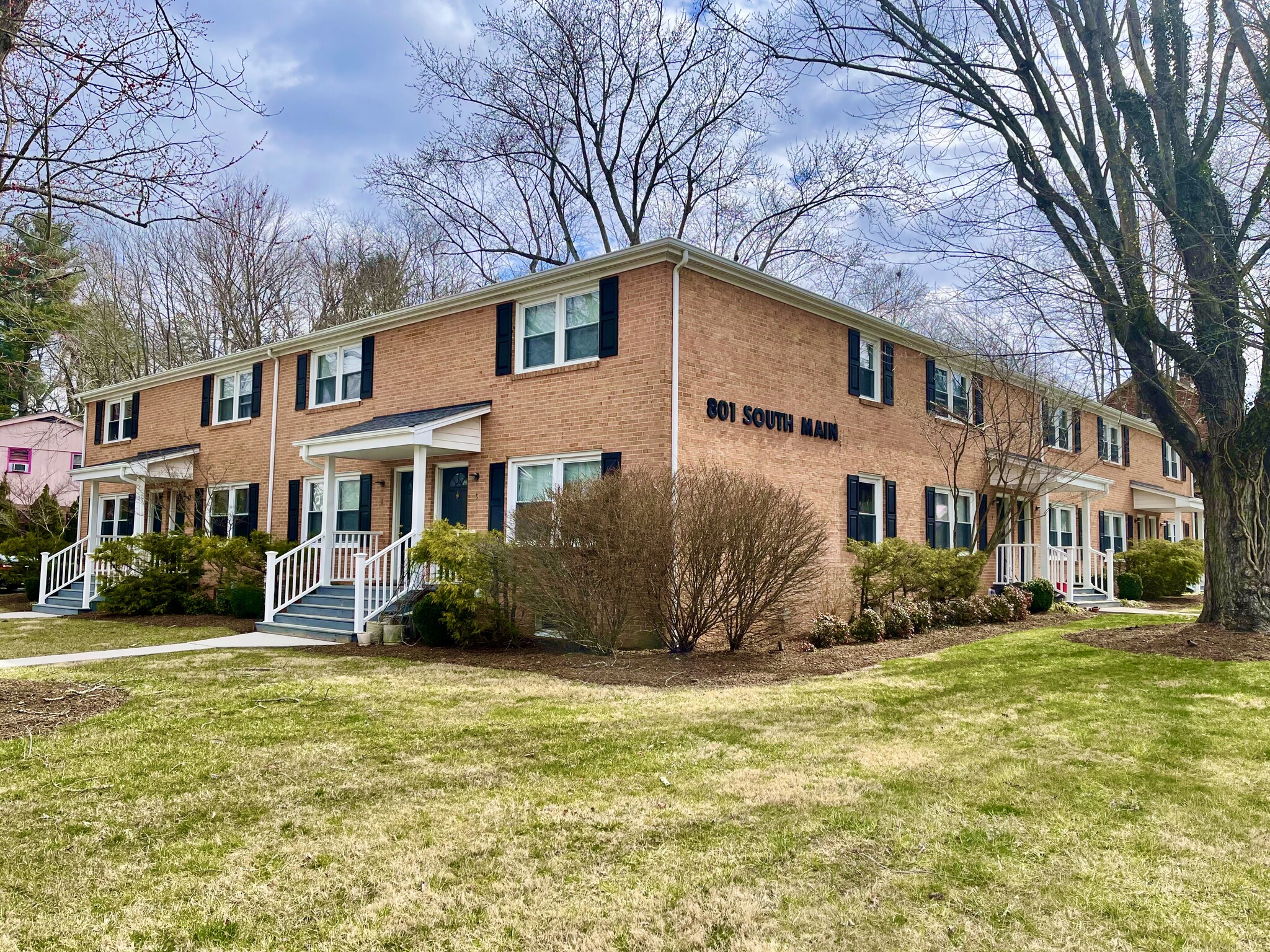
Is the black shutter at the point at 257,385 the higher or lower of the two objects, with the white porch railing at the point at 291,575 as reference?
higher

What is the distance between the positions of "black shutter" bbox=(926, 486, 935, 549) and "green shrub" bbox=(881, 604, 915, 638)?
4493 mm

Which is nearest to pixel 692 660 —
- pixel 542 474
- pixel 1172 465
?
pixel 542 474

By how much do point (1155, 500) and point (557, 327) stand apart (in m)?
22.6

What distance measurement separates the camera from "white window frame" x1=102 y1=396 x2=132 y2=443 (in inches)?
944

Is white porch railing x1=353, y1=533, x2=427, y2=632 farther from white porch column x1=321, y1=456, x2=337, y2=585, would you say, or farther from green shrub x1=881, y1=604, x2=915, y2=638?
green shrub x1=881, y1=604, x2=915, y2=638

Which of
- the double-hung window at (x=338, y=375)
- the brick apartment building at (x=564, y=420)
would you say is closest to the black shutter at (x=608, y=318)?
the brick apartment building at (x=564, y=420)

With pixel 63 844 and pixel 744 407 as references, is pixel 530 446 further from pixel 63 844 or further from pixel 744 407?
pixel 63 844

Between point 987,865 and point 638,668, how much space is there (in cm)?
621

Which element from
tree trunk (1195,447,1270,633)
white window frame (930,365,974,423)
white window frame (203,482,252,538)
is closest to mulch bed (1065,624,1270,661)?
tree trunk (1195,447,1270,633)

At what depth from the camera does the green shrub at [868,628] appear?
12930 mm

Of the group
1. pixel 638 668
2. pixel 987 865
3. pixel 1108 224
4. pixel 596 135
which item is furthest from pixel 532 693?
pixel 596 135

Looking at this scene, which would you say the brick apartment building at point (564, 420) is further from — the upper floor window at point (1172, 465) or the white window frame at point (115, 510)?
the upper floor window at point (1172, 465)

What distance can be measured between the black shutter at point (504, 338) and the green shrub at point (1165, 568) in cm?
1692

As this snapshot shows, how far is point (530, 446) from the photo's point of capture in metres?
13.9
